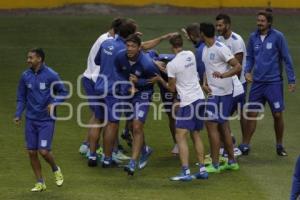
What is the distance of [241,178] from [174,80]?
1.62 meters

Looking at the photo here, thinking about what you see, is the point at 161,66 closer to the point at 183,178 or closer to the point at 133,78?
the point at 133,78

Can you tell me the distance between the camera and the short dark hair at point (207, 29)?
43.2 ft

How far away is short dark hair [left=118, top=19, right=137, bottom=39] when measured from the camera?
13.5 m

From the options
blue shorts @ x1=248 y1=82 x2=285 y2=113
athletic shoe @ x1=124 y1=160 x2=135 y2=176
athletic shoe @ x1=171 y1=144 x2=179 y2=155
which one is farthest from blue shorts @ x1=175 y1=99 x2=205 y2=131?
blue shorts @ x1=248 y1=82 x2=285 y2=113

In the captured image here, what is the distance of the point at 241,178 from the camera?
1312 centimetres

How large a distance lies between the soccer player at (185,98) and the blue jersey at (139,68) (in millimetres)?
374

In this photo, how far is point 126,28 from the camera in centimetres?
1352

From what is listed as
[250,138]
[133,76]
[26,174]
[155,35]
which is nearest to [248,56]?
[250,138]

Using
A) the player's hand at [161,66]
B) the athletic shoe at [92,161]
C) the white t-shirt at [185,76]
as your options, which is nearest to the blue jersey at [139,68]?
the player's hand at [161,66]

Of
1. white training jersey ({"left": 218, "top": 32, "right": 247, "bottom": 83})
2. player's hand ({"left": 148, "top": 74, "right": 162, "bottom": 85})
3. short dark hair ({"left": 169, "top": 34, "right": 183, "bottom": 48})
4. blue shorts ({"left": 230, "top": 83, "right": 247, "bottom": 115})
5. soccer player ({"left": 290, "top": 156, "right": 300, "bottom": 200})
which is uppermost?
short dark hair ({"left": 169, "top": 34, "right": 183, "bottom": 48})

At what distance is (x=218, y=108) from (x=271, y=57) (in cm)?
154

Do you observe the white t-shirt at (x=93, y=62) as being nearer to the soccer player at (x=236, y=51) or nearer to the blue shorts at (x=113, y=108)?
the blue shorts at (x=113, y=108)

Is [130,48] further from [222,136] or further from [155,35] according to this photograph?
[155,35]

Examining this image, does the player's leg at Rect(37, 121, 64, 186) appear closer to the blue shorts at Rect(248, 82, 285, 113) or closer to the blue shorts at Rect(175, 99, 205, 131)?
the blue shorts at Rect(175, 99, 205, 131)
